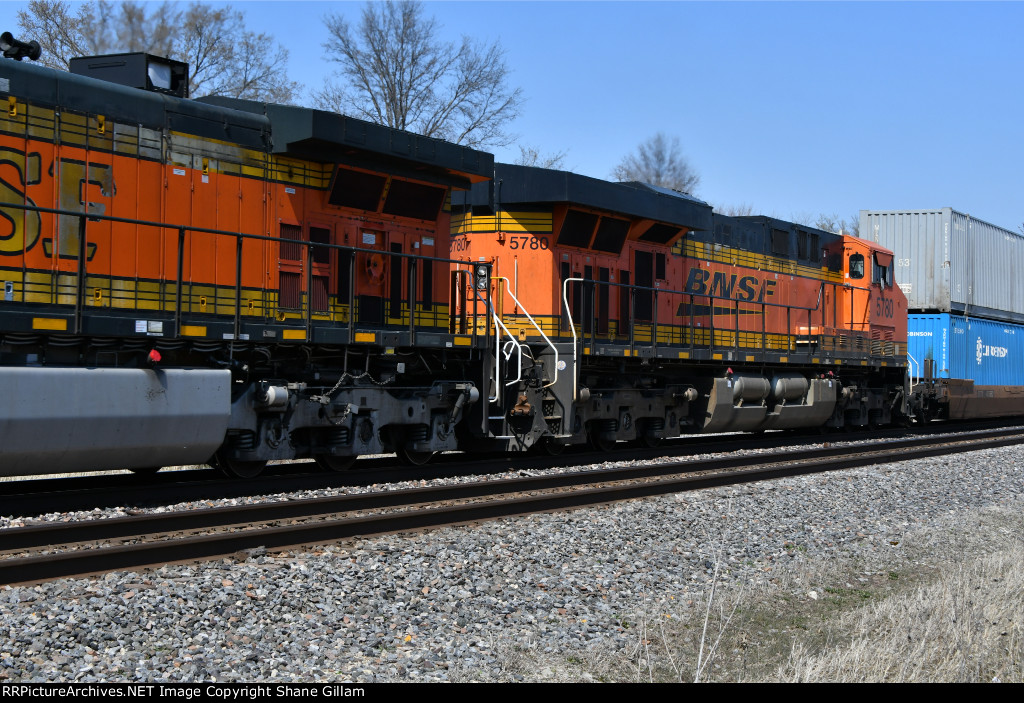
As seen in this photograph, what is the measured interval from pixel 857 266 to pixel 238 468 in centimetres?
1366

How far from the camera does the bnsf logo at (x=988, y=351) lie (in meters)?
21.9

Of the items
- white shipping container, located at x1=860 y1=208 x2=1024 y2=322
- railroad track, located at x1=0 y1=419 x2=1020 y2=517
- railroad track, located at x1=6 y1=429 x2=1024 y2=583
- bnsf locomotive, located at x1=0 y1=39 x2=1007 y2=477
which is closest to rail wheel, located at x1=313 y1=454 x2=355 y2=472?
bnsf locomotive, located at x1=0 y1=39 x2=1007 y2=477

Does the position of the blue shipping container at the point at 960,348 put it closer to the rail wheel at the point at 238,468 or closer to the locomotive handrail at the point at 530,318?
the locomotive handrail at the point at 530,318

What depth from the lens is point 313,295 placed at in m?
10.0

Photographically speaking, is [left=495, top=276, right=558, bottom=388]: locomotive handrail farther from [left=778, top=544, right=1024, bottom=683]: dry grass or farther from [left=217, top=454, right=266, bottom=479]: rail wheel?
[left=778, top=544, right=1024, bottom=683]: dry grass

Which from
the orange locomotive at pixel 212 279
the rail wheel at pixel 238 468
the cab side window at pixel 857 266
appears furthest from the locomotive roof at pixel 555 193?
the cab side window at pixel 857 266

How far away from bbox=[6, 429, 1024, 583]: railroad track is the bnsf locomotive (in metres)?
1.38

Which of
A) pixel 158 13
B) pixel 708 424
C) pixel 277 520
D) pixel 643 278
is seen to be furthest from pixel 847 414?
pixel 158 13

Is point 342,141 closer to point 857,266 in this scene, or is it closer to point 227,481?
point 227,481

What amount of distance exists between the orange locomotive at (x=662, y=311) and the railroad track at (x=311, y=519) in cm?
201

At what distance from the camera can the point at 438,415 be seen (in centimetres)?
1073

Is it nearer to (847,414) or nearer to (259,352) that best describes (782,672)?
(259,352)

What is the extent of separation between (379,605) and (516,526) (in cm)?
229

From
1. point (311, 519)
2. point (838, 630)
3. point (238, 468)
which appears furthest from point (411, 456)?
point (838, 630)
